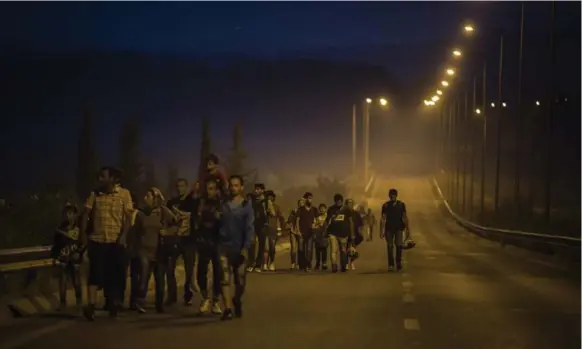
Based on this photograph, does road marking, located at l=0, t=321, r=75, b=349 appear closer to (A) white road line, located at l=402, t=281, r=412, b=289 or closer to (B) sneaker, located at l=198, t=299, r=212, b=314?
(B) sneaker, located at l=198, t=299, r=212, b=314

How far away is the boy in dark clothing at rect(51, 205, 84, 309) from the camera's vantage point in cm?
1501

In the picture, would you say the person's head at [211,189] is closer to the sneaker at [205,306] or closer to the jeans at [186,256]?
the jeans at [186,256]

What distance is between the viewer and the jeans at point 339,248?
23766mm

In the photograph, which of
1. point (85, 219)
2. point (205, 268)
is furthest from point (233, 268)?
point (85, 219)

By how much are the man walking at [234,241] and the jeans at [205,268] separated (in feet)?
0.32

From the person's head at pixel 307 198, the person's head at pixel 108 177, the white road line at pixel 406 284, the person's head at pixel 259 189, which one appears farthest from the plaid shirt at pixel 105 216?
the person's head at pixel 307 198

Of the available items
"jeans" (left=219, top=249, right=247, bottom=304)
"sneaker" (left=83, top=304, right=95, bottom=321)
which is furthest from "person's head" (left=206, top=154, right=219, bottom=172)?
"sneaker" (left=83, top=304, right=95, bottom=321)

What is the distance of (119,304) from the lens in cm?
1479

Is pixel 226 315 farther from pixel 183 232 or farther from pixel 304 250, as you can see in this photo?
pixel 304 250

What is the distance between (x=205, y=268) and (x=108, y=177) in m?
2.04

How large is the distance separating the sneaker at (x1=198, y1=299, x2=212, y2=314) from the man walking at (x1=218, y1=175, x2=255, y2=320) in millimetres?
660

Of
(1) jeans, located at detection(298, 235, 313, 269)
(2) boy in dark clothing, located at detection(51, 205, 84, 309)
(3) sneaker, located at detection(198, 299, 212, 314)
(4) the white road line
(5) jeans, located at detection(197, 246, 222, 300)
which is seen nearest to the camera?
(5) jeans, located at detection(197, 246, 222, 300)

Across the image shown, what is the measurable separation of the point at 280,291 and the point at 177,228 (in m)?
3.96

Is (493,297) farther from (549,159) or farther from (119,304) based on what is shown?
(549,159)
